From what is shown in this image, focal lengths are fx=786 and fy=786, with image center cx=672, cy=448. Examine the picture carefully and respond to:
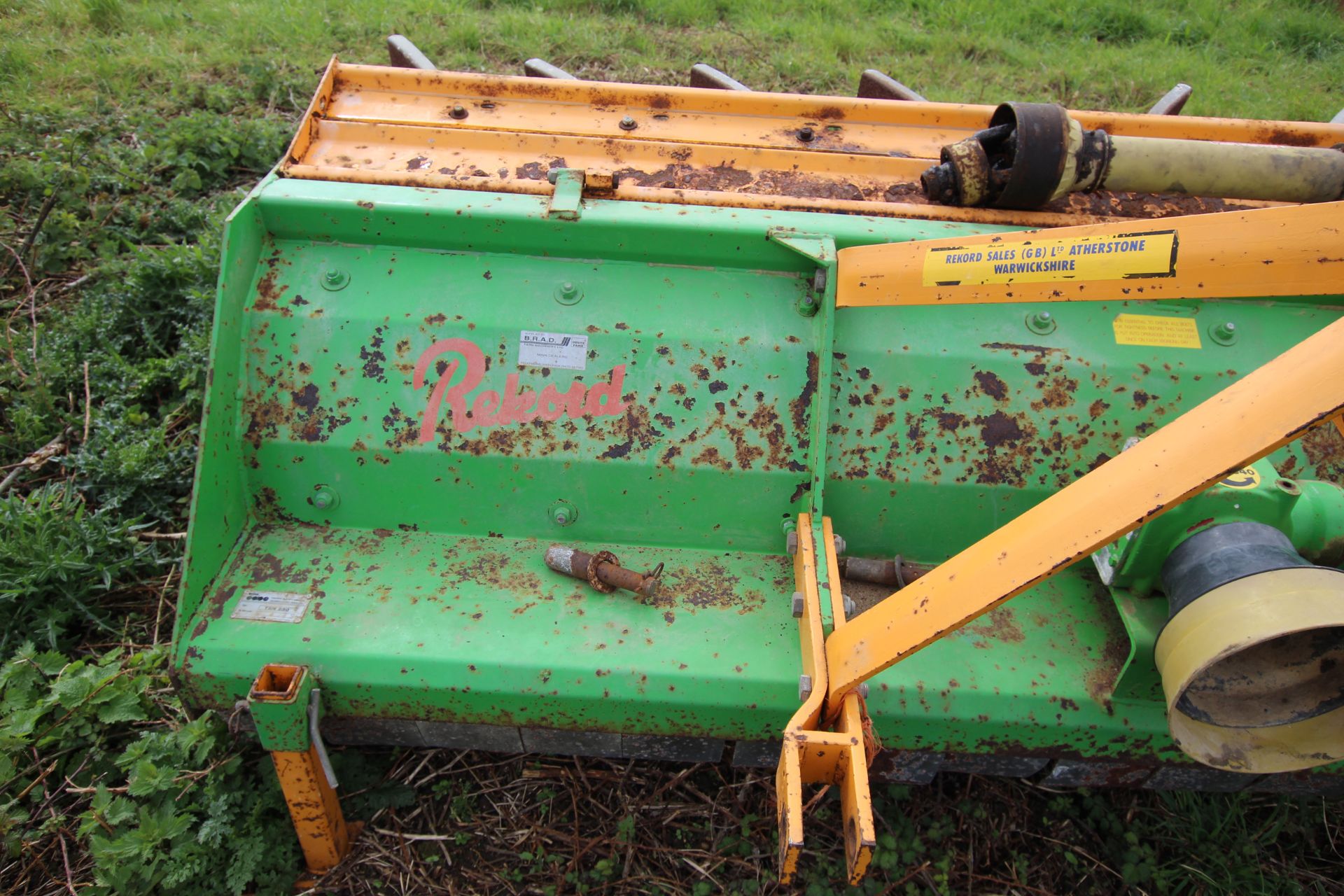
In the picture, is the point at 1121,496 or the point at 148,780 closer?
the point at 1121,496

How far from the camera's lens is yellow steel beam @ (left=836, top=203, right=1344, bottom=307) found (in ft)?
5.00

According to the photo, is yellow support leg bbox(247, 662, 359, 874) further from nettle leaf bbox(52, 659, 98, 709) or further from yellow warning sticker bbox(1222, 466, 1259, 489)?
yellow warning sticker bbox(1222, 466, 1259, 489)

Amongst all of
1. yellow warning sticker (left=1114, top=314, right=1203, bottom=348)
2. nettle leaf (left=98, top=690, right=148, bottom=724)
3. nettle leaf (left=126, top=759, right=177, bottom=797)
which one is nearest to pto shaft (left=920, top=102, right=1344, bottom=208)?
yellow warning sticker (left=1114, top=314, right=1203, bottom=348)

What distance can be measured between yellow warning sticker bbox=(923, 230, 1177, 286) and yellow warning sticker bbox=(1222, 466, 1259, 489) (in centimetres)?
42

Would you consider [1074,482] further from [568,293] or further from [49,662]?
[49,662]

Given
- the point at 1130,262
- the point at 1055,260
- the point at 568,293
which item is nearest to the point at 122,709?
the point at 568,293

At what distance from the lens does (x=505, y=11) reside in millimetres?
5055

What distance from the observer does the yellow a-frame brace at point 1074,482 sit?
118 cm

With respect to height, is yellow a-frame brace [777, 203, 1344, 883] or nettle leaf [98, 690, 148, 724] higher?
yellow a-frame brace [777, 203, 1344, 883]

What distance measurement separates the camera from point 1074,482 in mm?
1471

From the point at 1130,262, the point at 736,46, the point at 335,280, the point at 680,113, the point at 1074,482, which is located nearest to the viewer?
the point at 1074,482

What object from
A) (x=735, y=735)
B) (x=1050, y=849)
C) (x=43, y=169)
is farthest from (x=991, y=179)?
(x=43, y=169)

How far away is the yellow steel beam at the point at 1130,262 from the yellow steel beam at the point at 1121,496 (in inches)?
15.9

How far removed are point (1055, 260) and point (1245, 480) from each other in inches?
22.6
